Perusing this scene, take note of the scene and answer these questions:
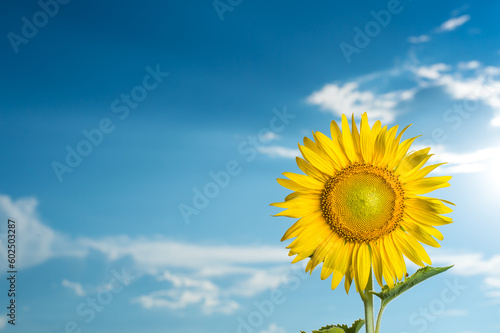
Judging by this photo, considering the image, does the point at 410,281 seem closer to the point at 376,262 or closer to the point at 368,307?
the point at 376,262

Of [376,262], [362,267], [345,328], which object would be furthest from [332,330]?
[376,262]

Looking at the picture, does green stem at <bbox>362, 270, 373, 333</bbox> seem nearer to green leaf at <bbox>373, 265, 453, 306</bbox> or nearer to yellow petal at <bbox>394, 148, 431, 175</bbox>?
green leaf at <bbox>373, 265, 453, 306</bbox>

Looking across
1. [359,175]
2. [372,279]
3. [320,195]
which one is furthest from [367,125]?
[372,279]

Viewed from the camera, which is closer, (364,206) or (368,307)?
(368,307)

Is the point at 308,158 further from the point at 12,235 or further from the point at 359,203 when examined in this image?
the point at 12,235

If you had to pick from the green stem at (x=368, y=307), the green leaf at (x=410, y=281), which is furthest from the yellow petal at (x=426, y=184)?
the green stem at (x=368, y=307)

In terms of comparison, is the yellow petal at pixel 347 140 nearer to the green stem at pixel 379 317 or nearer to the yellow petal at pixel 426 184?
the yellow petal at pixel 426 184
